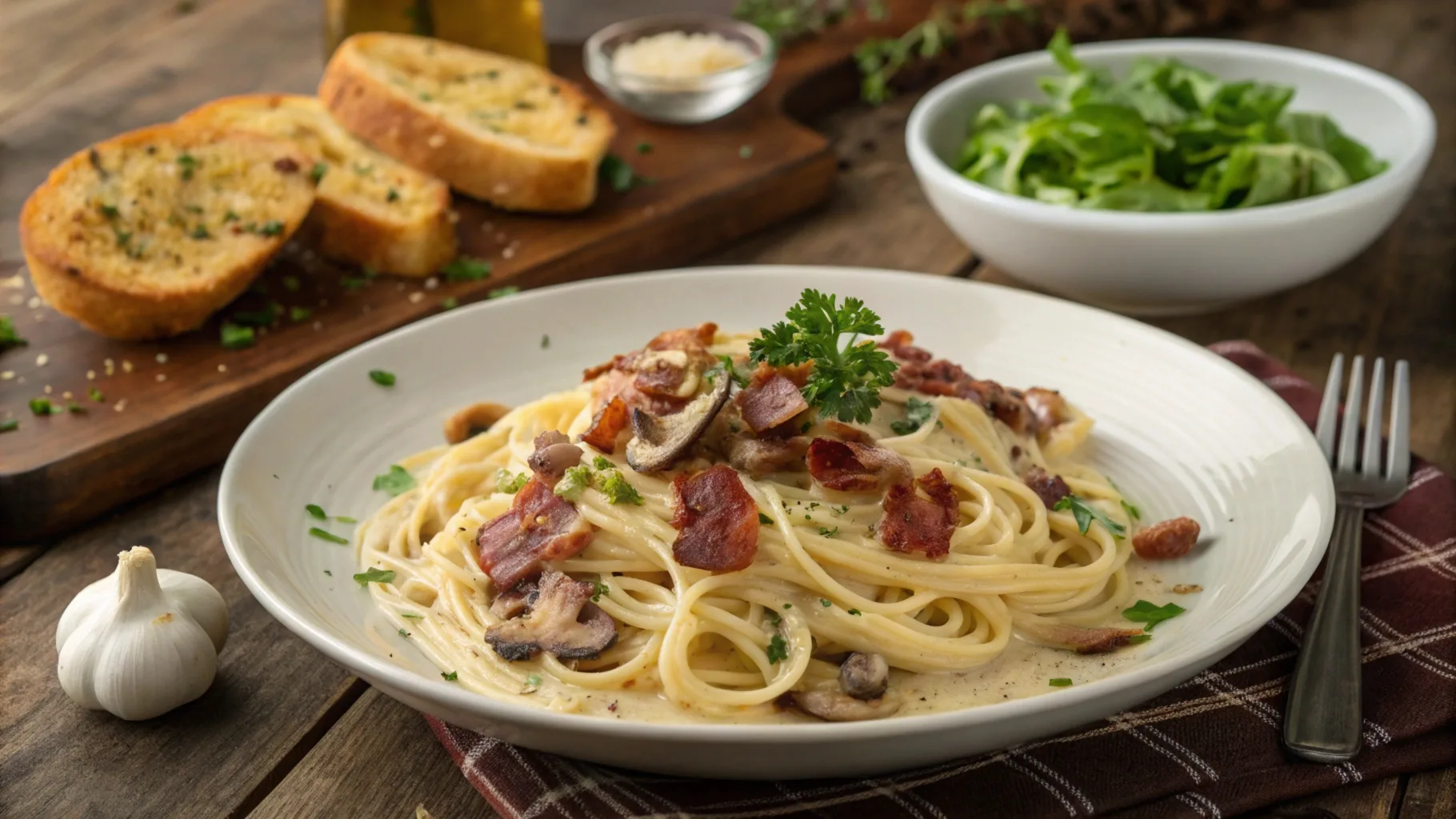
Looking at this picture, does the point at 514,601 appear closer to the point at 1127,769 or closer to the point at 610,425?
the point at 610,425

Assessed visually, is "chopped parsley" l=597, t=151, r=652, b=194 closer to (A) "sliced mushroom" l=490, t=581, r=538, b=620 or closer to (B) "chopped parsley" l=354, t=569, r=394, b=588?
(B) "chopped parsley" l=354, t=569, r=394, b=588

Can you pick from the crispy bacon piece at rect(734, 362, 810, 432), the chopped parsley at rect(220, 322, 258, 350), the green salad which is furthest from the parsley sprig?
the chopped parsley at rect(220, 322, 258, 350)

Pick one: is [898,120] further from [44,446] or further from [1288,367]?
[44,446]

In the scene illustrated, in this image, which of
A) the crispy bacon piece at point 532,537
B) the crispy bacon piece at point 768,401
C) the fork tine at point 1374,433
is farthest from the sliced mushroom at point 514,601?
the fork tine at point 1374,433

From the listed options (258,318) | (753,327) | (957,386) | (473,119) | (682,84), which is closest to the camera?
(957,386)

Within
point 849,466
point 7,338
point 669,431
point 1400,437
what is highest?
point 669,431

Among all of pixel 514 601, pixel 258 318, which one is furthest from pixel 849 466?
pixel 258 318

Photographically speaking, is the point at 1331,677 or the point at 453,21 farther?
the point at 453,21
